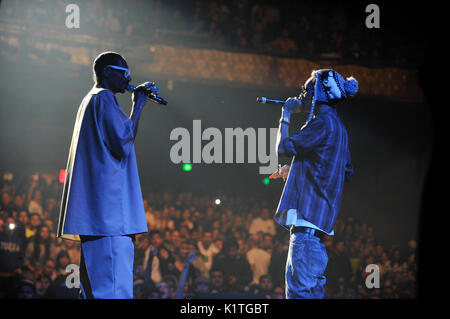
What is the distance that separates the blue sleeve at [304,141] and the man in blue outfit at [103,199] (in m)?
0.86

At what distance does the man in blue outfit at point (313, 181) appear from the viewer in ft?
8.58

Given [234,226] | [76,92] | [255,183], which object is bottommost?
[234,226]

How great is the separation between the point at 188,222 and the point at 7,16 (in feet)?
14.9

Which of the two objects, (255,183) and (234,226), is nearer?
(234,226)

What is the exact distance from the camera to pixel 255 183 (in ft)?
33.1

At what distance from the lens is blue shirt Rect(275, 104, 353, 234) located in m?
2.71

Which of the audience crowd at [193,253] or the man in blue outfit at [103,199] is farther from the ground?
the man in blue outfit at [103,199]

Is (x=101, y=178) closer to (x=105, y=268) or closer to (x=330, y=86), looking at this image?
(x=105, y=268)
